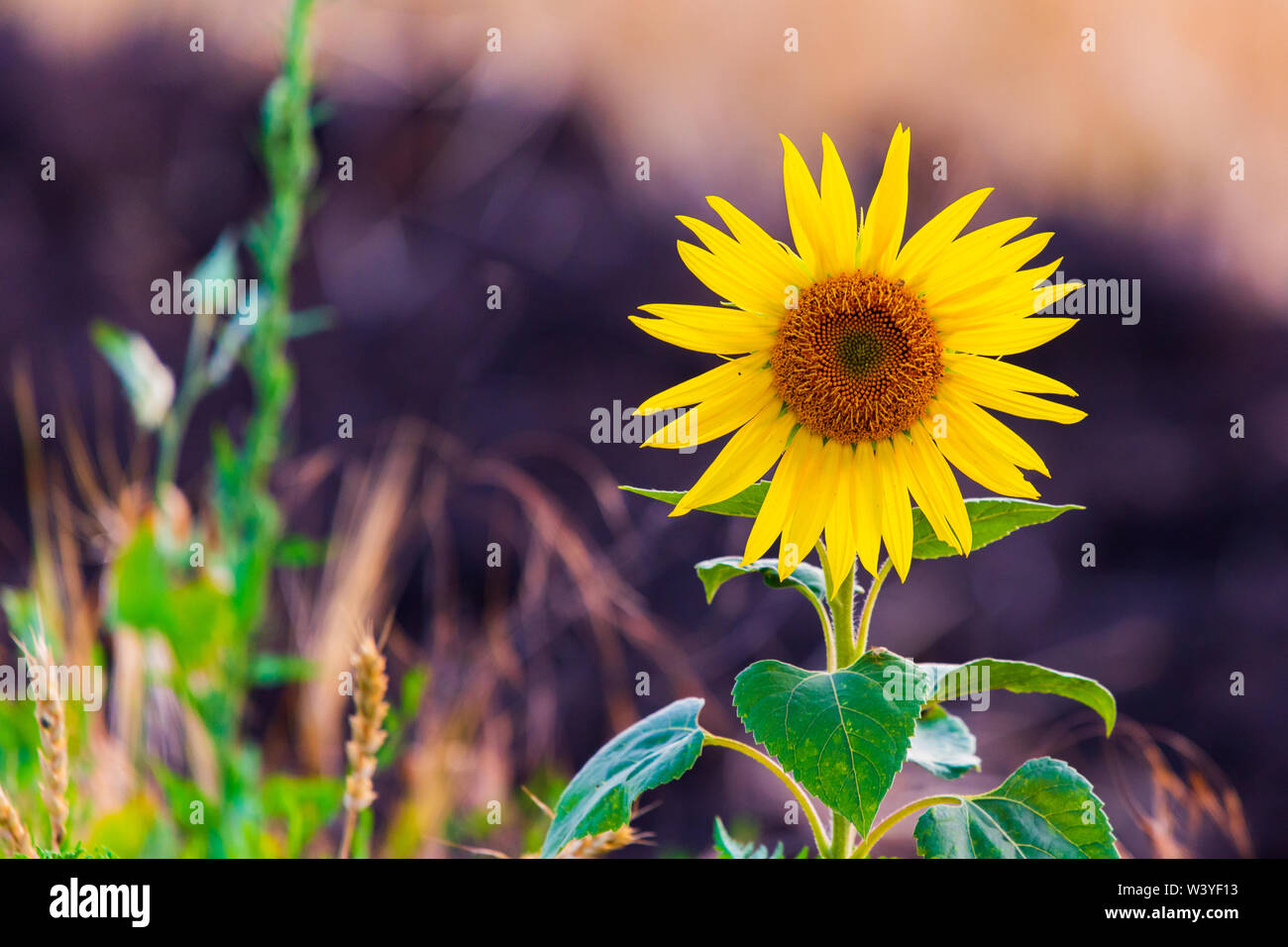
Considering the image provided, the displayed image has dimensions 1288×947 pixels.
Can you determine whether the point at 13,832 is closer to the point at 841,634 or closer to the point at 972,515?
the point at 841,634

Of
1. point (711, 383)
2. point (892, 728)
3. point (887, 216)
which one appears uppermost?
point (887, 216)

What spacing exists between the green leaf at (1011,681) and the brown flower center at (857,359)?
0.60 ft

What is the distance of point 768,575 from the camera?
0.69 meters

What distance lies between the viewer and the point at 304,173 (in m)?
1.31

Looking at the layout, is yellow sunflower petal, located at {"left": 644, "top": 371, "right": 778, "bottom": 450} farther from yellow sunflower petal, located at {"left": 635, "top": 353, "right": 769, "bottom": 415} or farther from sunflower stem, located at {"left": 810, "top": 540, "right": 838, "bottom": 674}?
sunflower stem, located at {"left": 810, "top": 540, "right": 838, "bottom": 674}

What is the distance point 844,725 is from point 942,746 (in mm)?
187

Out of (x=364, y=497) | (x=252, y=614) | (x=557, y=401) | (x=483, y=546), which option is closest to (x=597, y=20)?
(x=557, y=401)

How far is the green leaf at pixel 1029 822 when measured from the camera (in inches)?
25.4

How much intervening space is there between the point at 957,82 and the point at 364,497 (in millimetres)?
2841

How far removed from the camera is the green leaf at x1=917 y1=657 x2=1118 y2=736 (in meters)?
0.63

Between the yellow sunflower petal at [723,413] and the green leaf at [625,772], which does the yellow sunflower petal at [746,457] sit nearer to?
the yellow sunflower petal at [723,413]

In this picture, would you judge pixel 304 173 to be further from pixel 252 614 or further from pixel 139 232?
pixel 139 232

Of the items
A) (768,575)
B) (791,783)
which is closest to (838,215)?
(768,575)

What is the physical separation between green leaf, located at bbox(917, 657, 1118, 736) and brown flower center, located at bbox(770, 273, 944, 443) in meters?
0.18
